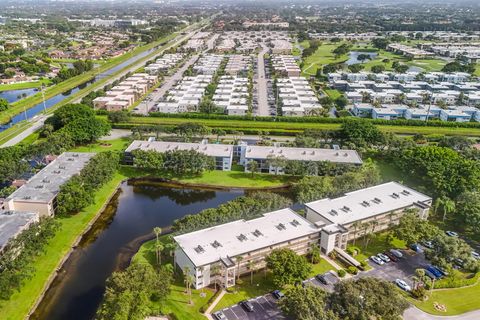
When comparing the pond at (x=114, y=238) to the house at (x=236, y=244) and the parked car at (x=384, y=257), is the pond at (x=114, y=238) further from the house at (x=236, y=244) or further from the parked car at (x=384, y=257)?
the parked car at (x=384, y=257)

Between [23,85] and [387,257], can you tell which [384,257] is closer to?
[387,257]

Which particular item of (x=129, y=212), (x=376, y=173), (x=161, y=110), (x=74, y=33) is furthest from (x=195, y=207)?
(x=74, y=33)

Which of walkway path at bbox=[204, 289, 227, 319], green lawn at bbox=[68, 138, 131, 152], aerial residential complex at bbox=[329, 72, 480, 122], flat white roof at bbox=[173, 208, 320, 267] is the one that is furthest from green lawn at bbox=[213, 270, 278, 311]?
aerial residential complex at bbox=[329, 72, 480, 122]

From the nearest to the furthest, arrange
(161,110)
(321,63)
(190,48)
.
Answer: (161,110) < (321,63) < (190,48)

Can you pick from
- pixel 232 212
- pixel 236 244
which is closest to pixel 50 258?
pixel 236 244

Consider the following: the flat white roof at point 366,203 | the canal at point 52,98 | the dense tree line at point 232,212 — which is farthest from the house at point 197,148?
the canal at point 52,98

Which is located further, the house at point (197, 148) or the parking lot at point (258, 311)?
the house at point (197, 148)

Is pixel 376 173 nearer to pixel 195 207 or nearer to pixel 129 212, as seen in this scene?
pixel 195 207
